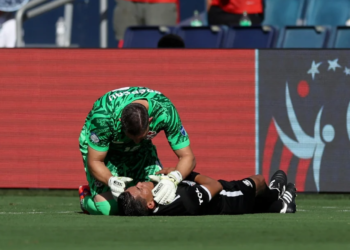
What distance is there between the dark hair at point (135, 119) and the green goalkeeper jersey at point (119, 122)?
0.32m

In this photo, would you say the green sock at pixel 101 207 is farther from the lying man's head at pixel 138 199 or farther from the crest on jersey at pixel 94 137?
the crest on jersey at pixel 94 137

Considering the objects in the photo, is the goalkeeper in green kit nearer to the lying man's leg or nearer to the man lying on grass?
the man lying on grass

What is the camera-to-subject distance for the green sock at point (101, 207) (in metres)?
8.51

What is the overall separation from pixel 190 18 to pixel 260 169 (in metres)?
5.64

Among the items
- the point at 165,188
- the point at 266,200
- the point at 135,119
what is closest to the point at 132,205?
the point at 165,188

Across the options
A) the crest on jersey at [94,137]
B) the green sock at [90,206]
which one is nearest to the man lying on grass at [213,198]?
the green sock at [90,206]

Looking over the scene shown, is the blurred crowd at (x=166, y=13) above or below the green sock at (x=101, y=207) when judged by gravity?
above

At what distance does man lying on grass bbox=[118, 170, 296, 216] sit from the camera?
805 cm

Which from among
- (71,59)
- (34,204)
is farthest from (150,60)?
(34,204)

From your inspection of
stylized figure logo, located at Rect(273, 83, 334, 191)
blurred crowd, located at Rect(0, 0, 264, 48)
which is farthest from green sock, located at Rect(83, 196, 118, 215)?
blurred crowd, located at Rect(0, 0, 264, 48)

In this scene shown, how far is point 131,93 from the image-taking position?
27.2 ft

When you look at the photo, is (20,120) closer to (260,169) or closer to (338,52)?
(260,169)

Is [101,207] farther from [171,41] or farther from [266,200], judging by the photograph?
[171,41]

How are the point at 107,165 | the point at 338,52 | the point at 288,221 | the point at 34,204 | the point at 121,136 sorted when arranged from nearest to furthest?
the point at 288,221 < the point at 121,136 < the point at 107,165 < the point at 34,204 < the point at 338,52
